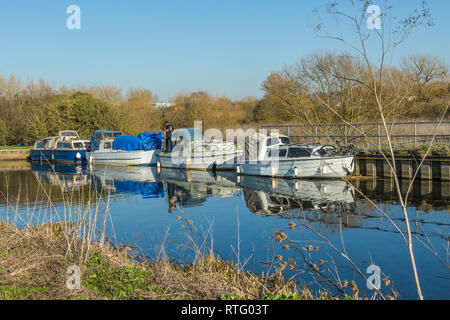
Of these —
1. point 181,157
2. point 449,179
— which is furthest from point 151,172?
point 449,179

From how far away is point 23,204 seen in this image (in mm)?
16344

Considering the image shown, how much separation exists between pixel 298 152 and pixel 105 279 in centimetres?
1569

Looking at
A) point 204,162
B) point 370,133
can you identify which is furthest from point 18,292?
point 204,162

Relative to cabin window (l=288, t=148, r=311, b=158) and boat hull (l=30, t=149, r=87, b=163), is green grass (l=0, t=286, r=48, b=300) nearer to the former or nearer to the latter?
cabin window (l=288, t=148, r=311, b=158)

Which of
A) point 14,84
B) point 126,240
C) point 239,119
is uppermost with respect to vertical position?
point 14,84

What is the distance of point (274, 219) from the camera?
1288 cm

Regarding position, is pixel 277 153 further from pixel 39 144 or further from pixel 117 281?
pixel 39 144

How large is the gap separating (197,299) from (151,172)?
2327 cm

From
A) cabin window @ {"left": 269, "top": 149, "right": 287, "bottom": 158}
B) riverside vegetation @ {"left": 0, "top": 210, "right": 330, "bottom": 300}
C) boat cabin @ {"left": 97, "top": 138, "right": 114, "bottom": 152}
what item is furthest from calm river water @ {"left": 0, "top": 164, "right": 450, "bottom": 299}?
boat cabin @ {"left": 97, "top": 138, "right": 114, "bottom": 152}

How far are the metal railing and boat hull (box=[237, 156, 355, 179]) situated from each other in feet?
3.63

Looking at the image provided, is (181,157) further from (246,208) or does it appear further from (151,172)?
(246,208)

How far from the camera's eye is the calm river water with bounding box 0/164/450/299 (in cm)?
804

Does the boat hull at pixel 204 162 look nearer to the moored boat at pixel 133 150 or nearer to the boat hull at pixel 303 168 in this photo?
the boat hull at pixel 303 168

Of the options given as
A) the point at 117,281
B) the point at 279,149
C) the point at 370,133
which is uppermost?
the point at 370,133
